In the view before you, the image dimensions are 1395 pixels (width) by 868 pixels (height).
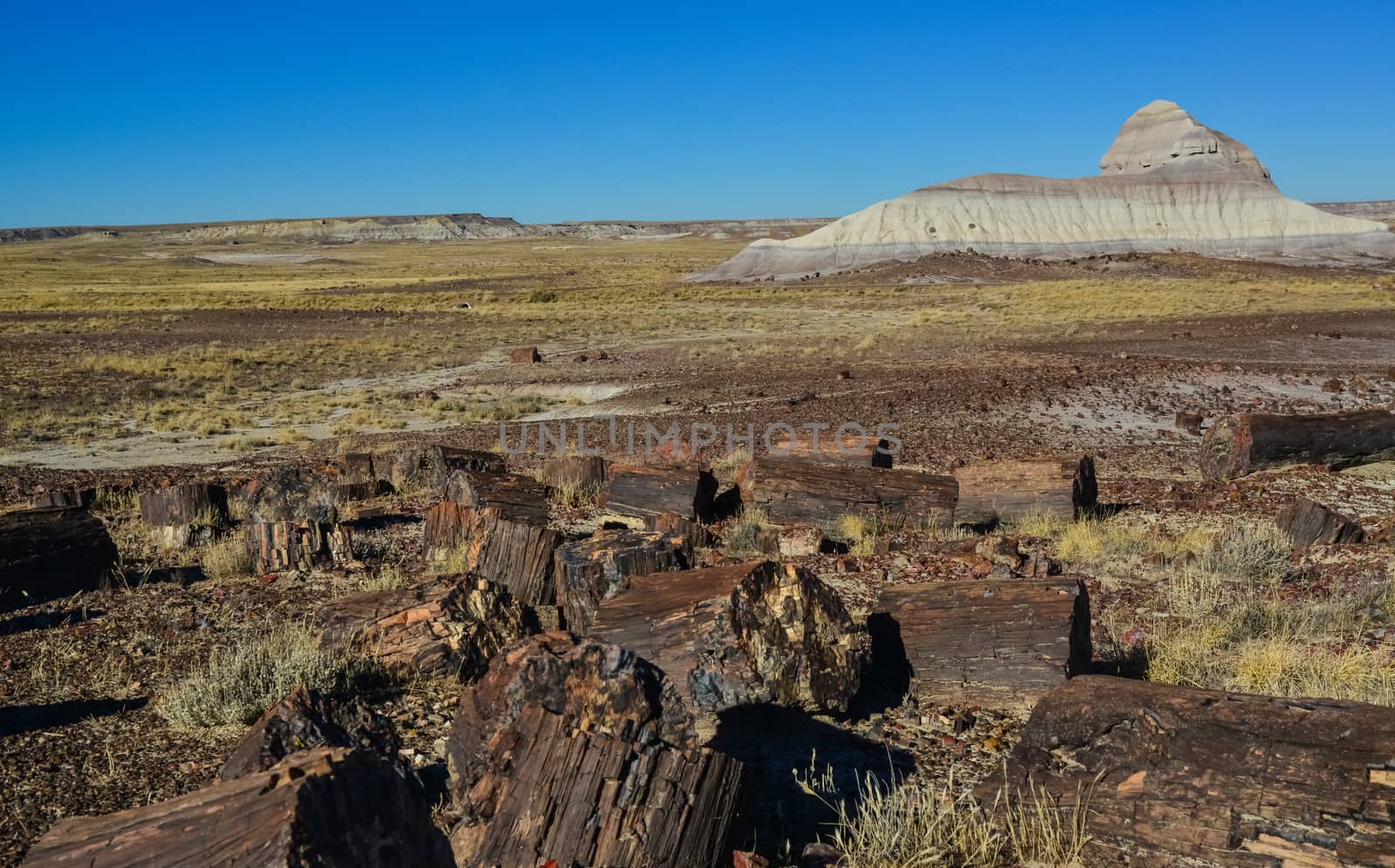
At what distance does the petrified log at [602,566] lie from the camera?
20.2ft

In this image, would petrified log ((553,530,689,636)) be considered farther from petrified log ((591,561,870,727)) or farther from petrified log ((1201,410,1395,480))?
petrified log ((1201,410,1395,480))

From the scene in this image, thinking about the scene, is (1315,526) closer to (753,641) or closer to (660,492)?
(660,492)

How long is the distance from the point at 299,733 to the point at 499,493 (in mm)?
5158

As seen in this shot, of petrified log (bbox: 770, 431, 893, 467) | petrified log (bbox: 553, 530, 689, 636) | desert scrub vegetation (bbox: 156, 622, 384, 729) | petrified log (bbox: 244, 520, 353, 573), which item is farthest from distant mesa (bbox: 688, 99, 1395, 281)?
desert scrub vegetation (bbox: 156, 622, 384, 729)

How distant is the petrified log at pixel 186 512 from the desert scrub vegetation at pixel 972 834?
7009 mm

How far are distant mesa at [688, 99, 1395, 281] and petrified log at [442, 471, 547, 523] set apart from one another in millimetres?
58906

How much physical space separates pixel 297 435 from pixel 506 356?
39.2ft

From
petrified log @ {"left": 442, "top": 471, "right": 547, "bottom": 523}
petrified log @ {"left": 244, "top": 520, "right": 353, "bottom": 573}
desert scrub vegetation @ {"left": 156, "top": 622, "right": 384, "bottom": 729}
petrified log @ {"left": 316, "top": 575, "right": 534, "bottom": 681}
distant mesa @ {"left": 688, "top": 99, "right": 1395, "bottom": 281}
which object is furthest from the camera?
distant mesa @ {"left": 688, "top": 99, "right": 1395, "bottom": 281}

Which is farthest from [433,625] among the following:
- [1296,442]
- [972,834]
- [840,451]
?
[1296,442]

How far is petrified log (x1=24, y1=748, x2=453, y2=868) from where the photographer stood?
2443mm

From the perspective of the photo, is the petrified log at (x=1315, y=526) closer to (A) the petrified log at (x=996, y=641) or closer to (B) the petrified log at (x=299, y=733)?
(A) the petrified log at (x=996, y=641)

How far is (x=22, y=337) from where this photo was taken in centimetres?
3647

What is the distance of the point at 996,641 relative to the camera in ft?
17.3

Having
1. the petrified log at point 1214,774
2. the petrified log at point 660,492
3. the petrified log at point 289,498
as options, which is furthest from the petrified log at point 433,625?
the petrified log at point 289,498
